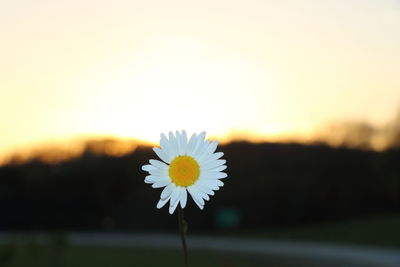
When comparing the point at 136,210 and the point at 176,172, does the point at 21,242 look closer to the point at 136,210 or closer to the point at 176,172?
the point at 136,210

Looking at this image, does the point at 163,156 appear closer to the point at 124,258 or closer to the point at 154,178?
the point at 154,178

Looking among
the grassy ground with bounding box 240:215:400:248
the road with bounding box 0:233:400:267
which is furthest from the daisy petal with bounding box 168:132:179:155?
the grassy ground with bounding box 240:215:400:248

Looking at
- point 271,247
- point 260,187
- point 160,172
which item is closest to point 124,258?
point 271,247

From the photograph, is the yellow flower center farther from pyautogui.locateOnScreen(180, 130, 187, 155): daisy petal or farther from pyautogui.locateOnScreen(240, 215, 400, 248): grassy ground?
pyautogui.locateOnScreen(240, 215, 400, 248): grassy ground

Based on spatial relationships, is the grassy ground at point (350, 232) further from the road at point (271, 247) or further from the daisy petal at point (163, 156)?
the daisy petal at point (163, 156)

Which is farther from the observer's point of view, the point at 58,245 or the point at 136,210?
the point at 136,210

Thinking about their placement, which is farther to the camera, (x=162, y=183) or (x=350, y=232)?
(x=350, y=232)

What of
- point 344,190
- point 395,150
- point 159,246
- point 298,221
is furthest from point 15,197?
point 395,150

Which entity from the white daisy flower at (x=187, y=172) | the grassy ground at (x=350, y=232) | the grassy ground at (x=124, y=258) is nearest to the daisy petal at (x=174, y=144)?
the white daisy flower at (x=187, y=172)
